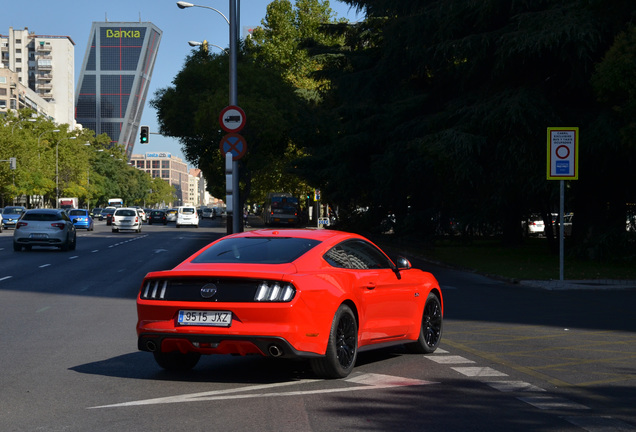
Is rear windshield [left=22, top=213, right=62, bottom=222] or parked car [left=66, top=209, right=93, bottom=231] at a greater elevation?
rear windshield [left=22, top=213, right=62, bottom=222]

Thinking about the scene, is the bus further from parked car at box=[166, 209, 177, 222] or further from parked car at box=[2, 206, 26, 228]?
parked car at box=[2, 206, 26, 228]

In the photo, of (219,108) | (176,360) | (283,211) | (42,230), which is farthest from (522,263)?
(283,211)

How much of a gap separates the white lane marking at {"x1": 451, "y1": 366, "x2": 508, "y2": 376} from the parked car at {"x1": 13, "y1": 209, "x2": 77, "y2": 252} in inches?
1132

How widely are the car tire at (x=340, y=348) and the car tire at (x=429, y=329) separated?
1.66m

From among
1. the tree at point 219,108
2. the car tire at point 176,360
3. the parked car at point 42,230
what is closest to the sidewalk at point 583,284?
the car tire at point 176,360

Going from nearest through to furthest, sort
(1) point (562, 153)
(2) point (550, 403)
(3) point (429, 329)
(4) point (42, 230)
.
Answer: (2) point (550, 403) < (3) point (429, 329) < (1) point (562, 153) < (4) point (42, 230)

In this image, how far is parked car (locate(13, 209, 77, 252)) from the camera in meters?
36.2

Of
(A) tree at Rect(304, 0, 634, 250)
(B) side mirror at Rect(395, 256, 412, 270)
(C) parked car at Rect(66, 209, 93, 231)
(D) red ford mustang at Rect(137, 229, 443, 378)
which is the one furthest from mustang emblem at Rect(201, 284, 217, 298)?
(C) parked car at Rect(66, 209, 93, 231)

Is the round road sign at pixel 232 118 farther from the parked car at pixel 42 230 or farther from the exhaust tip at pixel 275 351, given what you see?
the parked car at pixel 42 230

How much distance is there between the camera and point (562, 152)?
889 inches

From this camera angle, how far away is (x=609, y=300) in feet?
59.6

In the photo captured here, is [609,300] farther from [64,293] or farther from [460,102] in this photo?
[460,102]

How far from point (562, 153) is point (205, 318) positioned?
15.7 m

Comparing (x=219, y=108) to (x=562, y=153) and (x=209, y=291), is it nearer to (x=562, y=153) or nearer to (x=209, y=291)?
(x=562, y=153)
